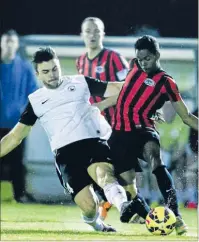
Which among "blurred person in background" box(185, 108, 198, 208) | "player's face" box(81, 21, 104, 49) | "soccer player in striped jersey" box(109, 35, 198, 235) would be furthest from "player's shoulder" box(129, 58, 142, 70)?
"blurred person in background" box(185, 108, 198, 208)

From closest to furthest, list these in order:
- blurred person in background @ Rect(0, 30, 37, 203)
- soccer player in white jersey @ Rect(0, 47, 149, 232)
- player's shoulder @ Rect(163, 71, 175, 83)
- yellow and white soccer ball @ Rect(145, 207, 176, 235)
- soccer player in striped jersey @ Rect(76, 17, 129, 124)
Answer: yellow and white soccer ball @ Rect(145, 207, 176, 235) → soccer player in white jersey @ Rect(0, 47, 149, 232) → player's shoulder @ Rect(163, 71, 175, 83) → soccer player in striped jersey @ Rect(76, 17, 129, 124) → blurred person in background @ Rect(0, 30, 37, 203)

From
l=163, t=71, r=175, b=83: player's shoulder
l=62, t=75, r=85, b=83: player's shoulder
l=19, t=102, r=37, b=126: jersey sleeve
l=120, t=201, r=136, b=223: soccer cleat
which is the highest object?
l=62, t=75, r=85, b=83: player's shoulder

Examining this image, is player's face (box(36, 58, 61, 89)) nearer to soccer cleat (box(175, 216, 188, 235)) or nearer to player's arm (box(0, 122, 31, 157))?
player's arm (box(0, 122, 31, 157))

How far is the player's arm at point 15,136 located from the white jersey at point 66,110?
0.12 metres

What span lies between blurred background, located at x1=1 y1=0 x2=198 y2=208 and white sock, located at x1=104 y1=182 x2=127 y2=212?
61cm

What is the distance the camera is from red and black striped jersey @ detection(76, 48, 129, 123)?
3.82m

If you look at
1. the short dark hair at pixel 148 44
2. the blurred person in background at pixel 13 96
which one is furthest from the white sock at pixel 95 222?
the short dark hair at pixel 148 44

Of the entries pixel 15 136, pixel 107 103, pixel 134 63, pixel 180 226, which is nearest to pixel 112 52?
pixel 134 63

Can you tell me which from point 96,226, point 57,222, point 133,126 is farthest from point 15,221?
point 133,126

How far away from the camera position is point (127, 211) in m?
3.02

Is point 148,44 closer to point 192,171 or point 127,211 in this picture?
point 192,171

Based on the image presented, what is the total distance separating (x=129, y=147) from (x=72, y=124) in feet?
1.14

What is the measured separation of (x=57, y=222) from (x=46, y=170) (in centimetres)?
36

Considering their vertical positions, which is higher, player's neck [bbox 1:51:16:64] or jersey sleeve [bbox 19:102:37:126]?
player's neck [bbox 1:51:16:64]
